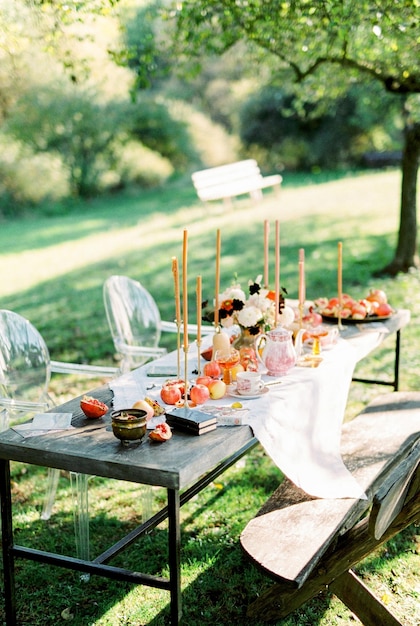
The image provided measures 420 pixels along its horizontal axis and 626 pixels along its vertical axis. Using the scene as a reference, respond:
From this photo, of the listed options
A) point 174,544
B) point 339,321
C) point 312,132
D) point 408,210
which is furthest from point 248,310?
point 312,132

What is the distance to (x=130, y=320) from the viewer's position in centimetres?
467

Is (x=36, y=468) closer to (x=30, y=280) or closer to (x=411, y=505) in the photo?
(x=411, y=505)

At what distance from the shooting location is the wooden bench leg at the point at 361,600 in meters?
2.81

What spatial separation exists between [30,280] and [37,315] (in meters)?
1.99

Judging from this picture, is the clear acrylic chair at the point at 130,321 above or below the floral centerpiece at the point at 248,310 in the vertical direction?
below

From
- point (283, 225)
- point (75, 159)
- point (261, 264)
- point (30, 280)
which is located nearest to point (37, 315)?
point (30, 280)

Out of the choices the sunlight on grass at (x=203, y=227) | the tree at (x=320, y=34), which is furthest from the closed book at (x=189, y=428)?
the sunlight on grass at (x=203, y=227)

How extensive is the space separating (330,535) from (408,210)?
6360mm

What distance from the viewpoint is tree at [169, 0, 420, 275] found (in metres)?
5.09

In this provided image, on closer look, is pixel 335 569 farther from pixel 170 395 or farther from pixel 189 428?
pixel 170 395

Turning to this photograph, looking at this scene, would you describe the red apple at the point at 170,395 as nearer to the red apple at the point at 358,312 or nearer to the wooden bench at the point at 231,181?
the red apple at the point at 358,312

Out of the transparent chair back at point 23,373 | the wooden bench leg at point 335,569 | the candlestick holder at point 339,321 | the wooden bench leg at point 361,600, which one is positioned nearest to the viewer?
the wooden bench leg at point 335,569

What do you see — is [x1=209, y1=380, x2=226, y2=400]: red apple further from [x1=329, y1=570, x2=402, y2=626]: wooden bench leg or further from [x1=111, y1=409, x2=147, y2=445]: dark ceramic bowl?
[x1=329, y1=570, x2=402, y2=626]: wooden bench leg

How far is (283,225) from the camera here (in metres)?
11.9
